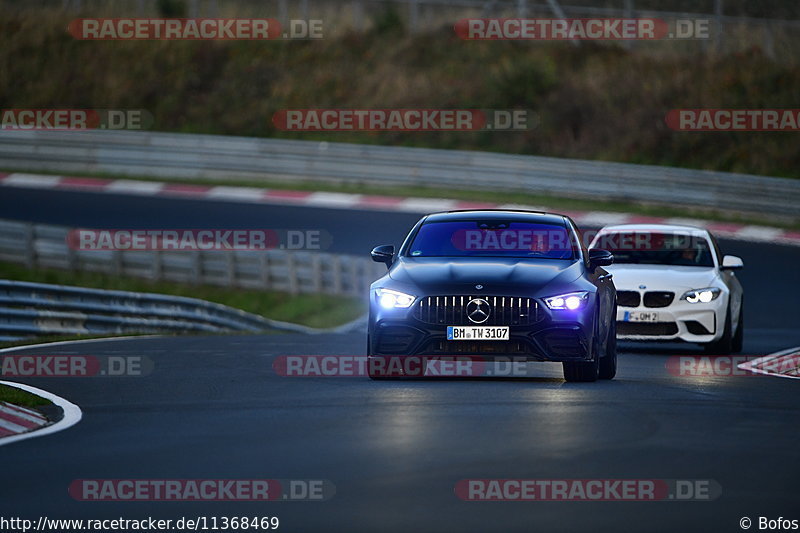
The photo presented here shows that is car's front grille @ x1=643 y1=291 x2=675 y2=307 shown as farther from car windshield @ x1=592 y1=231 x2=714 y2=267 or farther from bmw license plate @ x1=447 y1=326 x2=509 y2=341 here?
bmw license plate @ x1=447 y1=326 x2=509 y2=341

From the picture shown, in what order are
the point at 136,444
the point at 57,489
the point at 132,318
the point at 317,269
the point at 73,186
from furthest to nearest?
the point at 73,186, the point at 317,269, the point at 132,318, the point at 136,444, the point at 57,489

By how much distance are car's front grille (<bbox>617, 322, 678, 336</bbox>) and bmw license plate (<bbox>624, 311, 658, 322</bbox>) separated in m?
0.04

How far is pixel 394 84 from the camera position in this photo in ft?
168

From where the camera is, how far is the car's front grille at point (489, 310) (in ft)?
45.2

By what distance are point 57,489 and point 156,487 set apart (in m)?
0.51

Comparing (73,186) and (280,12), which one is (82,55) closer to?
(280,12)

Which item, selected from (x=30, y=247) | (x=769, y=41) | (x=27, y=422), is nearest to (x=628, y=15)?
(x=769, y=41)

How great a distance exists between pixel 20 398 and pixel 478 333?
3.70 metres

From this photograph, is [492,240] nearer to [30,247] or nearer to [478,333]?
[478,333]

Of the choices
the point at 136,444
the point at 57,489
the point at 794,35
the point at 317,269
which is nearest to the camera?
the point at 57,489

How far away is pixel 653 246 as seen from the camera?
1989cm

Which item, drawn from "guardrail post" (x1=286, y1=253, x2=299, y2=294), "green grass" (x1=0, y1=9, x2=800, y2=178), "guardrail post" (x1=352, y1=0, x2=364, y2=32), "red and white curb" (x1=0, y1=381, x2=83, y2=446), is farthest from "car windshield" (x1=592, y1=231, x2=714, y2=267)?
"guardrail post" (x1=352, y1=0, x2=364, y2=32)

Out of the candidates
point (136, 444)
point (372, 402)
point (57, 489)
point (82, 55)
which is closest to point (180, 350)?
point (372, 402)

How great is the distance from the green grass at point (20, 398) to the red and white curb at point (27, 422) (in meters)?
0.26
